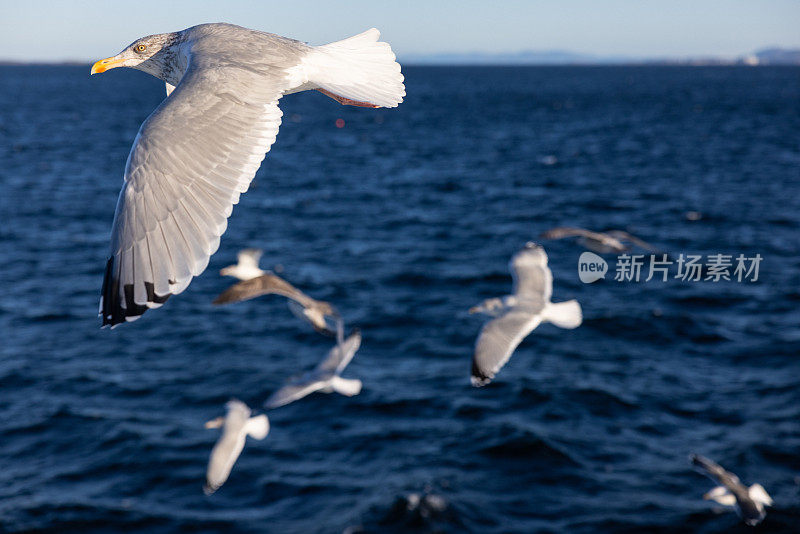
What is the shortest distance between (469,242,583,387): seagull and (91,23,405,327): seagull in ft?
14.4

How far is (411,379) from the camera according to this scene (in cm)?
1747

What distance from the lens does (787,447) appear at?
1459 centimetres

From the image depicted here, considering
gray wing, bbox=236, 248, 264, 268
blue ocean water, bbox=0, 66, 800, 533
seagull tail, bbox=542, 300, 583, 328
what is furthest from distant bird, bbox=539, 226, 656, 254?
gray wing, bbox=236, 248, 264, 268

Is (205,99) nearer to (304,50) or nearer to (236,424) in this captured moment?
(304,50)

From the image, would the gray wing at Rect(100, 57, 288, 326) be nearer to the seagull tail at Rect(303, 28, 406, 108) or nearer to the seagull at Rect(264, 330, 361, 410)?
the seagull tail at Rect(303, 28, 406, 108)

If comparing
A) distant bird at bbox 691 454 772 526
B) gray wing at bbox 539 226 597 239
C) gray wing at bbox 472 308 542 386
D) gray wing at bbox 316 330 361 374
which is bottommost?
distant bird at bbox 691 454 772 526

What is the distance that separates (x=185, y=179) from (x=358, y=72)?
1.83m

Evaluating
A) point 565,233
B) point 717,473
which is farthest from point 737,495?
point 565,233

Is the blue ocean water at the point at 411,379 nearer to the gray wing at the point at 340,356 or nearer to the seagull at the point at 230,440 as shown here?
the seagull at the point at 230,440

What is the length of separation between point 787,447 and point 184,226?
46.2 feet

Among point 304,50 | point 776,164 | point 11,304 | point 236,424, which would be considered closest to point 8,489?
point 236,424

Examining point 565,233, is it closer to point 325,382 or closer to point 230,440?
point 325,382

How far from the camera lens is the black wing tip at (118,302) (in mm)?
3543

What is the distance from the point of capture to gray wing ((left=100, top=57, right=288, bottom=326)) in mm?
3676
